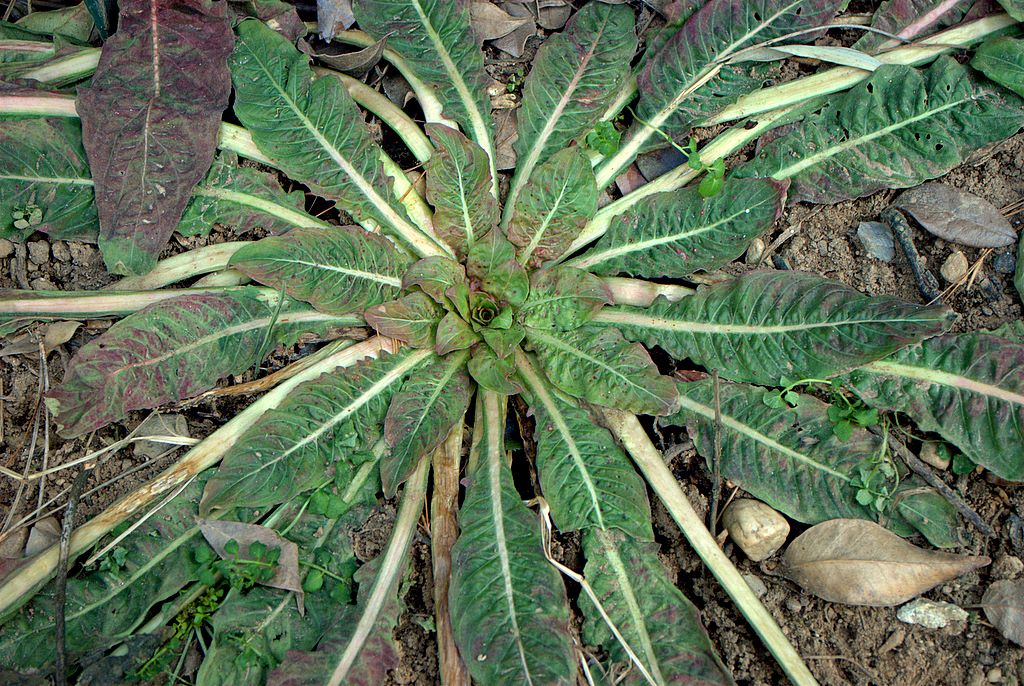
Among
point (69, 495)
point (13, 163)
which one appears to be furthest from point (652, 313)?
point (13, 163)

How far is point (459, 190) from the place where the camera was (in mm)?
2406

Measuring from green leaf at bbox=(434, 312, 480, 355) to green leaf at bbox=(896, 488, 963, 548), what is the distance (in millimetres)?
1509

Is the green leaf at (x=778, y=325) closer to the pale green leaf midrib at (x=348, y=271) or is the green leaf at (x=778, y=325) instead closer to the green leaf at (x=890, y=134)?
the green leaf at (x=890, y=134)

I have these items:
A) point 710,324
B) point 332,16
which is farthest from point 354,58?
point 710,324

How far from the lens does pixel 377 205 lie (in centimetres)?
248

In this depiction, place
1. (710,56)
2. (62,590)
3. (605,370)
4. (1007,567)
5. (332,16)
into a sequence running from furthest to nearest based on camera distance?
(332,16) < (710,56) < (605,370) < (1007,567) < (62,590)

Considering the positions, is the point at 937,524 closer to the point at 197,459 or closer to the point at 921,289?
the point at 921,289

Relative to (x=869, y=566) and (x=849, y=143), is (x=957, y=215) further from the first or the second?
(x=869, y=566)

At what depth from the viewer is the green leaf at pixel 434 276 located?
2.32m

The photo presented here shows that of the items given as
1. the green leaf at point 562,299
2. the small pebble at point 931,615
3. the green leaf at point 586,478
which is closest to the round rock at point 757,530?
the green leaf at point 586,478

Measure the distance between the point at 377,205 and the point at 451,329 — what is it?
22.1 inches

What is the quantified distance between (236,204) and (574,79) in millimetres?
1327

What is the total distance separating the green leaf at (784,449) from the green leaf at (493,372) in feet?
1.82

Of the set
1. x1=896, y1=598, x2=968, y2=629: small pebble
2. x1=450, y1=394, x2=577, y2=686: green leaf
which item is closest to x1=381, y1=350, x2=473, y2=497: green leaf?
x1=450, y1=394, x2=577, y2=686: green leaf
